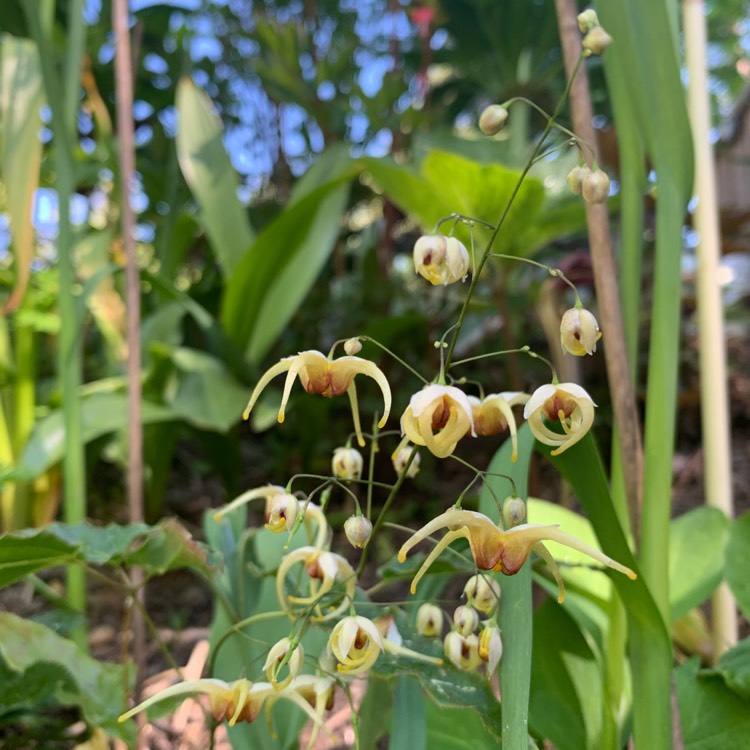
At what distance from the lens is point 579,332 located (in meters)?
0.33

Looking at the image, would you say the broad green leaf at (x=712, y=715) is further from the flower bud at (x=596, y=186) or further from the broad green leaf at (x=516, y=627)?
the flower bud at (x=596, y=186)

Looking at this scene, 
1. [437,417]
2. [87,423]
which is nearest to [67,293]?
[87,423]

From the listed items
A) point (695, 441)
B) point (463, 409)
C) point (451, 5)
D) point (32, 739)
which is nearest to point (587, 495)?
point (463, 409)

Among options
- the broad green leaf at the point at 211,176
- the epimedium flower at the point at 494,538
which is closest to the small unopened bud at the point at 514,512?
the epimedium flower at the point at 494,538

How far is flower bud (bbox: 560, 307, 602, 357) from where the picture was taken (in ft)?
1.06

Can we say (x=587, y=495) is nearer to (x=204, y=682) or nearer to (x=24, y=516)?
(x=204, y=682)

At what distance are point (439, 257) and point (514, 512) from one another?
13 cm

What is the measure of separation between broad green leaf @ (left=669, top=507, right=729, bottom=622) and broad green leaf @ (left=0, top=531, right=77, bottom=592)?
0.53 meters

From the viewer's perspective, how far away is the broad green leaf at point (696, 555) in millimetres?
625

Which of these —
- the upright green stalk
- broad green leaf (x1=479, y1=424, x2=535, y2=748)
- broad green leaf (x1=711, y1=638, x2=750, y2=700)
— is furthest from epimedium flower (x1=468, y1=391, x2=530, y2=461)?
the upright green stalk

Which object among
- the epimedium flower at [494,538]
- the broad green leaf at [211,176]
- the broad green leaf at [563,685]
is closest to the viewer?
the epimedium flower at [494,538]

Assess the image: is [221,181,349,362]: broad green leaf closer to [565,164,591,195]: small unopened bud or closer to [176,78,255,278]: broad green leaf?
[176,78,255,278]: broad green leaf

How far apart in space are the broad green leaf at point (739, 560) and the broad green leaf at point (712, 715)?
9 cm

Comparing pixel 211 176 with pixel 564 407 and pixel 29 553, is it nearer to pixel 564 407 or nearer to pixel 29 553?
pixel 29 553
